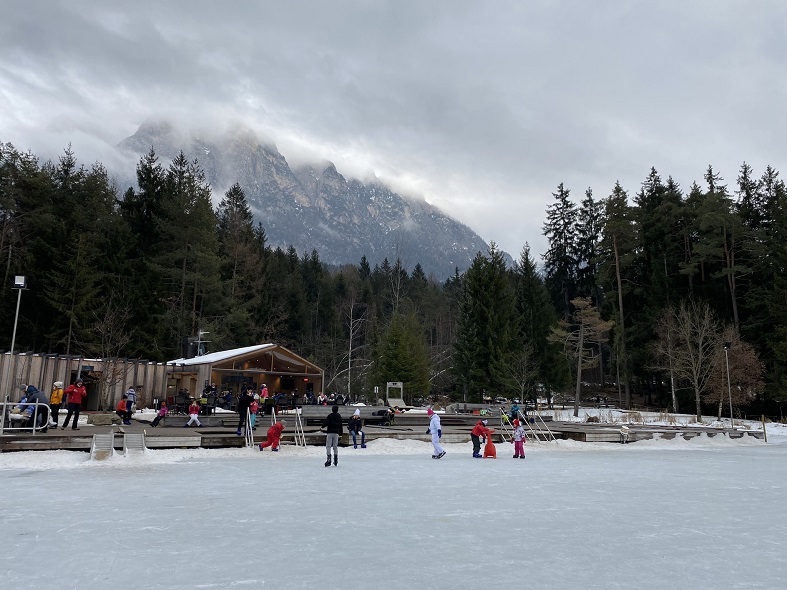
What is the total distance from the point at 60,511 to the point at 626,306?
59.9 m

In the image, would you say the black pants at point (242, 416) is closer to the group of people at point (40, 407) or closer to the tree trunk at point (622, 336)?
the group of people at point (40, 407)

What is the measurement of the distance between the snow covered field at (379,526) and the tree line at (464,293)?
28.5 m

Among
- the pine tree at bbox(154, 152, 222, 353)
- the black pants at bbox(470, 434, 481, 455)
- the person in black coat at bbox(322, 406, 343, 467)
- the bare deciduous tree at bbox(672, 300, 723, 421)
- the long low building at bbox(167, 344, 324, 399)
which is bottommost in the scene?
the black pants at bbox(470, 434, 481, 455)

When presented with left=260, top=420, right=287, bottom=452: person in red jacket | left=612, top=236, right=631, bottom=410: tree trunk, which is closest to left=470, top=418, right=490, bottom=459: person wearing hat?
left=260, top=420, right=287, bottom=452: person in red jacket

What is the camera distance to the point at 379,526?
8109 millimetres

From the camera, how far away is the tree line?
43.7 metres

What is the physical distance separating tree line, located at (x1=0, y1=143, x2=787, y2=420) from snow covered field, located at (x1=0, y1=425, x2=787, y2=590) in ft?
93.6

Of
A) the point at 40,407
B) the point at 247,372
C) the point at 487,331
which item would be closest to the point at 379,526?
the point at 40,407

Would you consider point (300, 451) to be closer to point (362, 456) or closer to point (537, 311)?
point (362, 456)

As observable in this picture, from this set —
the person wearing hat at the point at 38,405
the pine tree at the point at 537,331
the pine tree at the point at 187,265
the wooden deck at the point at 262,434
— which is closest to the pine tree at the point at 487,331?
the pine tree at the point at 537,331

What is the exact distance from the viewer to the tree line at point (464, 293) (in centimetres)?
4372

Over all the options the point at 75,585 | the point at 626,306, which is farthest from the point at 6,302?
the point at 626,306

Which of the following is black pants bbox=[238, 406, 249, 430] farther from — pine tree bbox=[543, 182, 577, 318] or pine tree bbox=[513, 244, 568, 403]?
pine tree bbox=[543, 182, 577, 318]

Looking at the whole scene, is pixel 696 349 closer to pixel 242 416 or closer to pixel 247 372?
pixel 247 372
